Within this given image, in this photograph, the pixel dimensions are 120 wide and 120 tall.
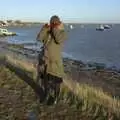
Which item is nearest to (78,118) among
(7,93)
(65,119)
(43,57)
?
(65,119)

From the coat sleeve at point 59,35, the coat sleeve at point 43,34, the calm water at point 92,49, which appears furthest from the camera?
the calm water at point 92,49

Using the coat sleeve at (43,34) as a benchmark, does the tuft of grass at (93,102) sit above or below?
below

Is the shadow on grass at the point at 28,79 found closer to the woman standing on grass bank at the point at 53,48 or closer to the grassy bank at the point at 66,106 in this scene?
the grassy bank at the point at 66,106

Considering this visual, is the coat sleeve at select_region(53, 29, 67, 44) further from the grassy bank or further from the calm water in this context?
the calm water

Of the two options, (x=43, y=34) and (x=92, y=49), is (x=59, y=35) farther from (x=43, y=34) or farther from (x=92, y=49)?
(x=92, y=49)

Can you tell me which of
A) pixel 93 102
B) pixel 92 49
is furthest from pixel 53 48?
pixel 92 49

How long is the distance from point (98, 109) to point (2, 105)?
216 centimetres

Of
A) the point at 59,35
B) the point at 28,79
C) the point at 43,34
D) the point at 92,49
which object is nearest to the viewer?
the point at 59,35

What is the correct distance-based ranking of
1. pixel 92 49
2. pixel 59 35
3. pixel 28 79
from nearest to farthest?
pixel 59 35 < pixel 28 79 < pixel 92 49

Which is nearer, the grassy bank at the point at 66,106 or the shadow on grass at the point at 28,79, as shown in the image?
the grassy bank at the point at 66,106

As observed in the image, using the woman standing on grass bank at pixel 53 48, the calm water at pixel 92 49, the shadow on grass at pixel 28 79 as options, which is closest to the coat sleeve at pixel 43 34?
the woman standing on grass bank at pixel 53 48

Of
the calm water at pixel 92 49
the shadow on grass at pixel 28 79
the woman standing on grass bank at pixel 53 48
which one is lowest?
the calm water at pixel 92 49

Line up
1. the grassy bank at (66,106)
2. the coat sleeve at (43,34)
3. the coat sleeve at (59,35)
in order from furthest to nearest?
the coat sleeve at (43,34)
the coat sleeve at (59,35)
the grassy bank at (66,106)

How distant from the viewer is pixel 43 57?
9.28 meters
